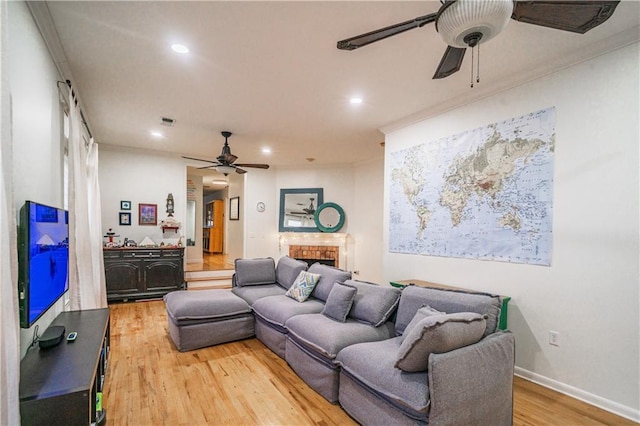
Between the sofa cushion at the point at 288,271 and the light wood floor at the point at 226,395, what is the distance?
105cm

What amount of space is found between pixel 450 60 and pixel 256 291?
3.45 m

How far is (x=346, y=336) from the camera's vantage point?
259 cm

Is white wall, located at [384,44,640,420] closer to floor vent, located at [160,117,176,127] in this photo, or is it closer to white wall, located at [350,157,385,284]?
white wall, located at [350,157,385,284]

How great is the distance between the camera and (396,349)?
7.44ft

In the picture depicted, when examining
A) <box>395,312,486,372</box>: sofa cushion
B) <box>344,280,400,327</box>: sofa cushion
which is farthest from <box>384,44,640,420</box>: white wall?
<box>395,312,486,372</box>: sofa cushion

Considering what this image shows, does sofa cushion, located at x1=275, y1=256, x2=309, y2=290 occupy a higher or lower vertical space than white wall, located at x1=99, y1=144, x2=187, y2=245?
lower

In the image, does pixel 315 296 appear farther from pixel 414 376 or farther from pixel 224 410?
pixel 414 376

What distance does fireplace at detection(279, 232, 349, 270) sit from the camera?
23.6 feet

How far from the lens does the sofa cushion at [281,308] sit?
10.9ft

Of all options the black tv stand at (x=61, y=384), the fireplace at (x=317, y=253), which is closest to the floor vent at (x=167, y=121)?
the black tv stand at (x=61, y=384)

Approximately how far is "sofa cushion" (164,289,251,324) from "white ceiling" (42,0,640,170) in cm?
233

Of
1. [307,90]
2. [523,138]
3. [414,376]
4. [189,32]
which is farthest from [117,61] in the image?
[523,138]

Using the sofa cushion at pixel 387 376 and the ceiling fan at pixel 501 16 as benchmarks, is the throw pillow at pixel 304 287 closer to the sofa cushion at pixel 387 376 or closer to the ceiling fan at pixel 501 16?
the sofa cushion at pixel 387 376

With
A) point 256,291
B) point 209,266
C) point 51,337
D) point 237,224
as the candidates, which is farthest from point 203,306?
point 237,224
